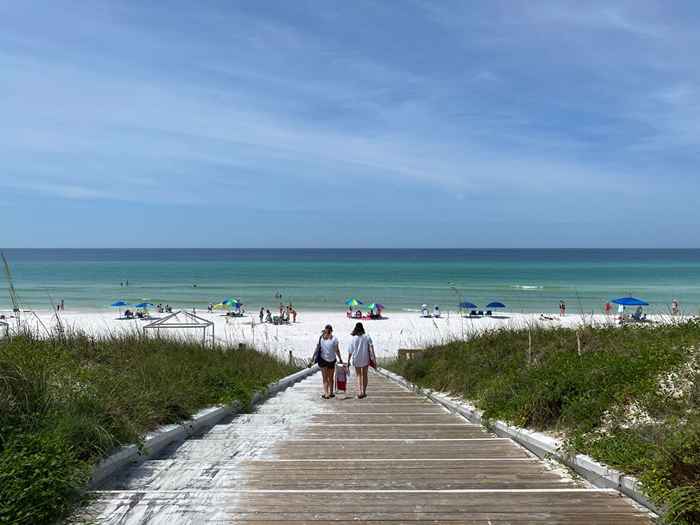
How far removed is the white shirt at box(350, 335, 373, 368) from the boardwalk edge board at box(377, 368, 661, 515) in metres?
2.31

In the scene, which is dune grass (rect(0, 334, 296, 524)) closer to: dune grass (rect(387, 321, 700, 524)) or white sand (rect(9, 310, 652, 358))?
dune grass (rect(387, 321, 700, 524))

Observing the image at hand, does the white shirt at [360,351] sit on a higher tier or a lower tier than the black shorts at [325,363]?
higher

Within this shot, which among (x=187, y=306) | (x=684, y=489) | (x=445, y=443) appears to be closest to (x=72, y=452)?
(x=445, y=443)

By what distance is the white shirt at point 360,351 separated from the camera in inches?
421

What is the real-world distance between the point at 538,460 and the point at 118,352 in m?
6.13

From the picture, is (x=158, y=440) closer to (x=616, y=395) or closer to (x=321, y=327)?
(x=616, y=395)

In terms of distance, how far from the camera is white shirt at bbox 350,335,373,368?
10703 millimetres

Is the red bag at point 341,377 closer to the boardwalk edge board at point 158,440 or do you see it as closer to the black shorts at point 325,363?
the black shorts at point 325,363

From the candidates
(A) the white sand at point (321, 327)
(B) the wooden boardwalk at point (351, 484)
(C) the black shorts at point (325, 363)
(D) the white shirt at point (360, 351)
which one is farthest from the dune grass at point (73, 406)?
(A) the white sand at point (321, 327)

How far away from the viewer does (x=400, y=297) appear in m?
61.8

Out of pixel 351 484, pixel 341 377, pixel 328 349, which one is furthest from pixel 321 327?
pixel 351 484

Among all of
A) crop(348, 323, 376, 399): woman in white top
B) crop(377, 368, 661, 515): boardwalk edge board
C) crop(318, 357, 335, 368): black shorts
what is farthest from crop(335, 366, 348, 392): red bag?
crop(377, 368, 661, 515): boardwalk edge board

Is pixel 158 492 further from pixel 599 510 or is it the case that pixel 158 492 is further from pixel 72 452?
pixel 599 510

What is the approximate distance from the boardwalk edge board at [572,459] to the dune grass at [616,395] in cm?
10
